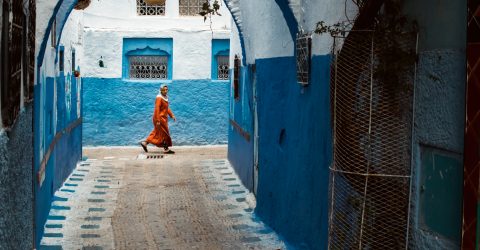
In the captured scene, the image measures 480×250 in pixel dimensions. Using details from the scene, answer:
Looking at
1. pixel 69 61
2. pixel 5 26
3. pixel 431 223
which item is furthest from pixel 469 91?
pixel 69 61

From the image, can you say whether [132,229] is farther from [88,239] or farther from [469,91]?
[469,91]

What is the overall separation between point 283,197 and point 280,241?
0.44 m

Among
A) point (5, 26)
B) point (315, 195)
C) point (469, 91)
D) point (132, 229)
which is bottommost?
point (132, 229)

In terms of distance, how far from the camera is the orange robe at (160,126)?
15.9 metres

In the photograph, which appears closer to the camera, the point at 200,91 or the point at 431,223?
the point at 431,223

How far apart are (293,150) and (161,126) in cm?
881

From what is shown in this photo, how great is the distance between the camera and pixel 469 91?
3498 millimetres

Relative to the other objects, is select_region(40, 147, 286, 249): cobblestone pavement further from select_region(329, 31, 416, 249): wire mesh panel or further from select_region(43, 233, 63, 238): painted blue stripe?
select_region(329, 31, 416, 249): wire mesh panel

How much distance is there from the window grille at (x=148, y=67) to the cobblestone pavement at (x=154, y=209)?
351 centimetres

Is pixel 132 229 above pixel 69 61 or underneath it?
underneath

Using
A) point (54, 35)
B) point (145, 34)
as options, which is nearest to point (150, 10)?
point (145, 34)

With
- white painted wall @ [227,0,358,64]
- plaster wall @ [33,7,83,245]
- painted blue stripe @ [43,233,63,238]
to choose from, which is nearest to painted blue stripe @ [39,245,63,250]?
plaster wall @ [33,7,83,245]

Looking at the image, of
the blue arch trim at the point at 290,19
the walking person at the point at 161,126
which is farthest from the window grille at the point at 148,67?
the blue arch trim at the point at 290,19

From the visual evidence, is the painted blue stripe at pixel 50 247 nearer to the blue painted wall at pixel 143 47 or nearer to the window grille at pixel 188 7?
the blue painted wall at pixel 143 47
